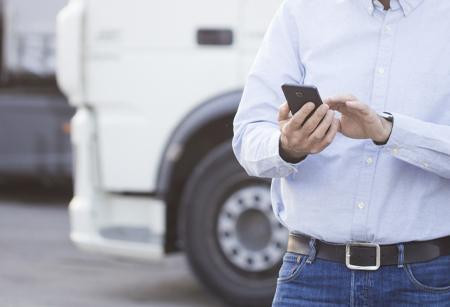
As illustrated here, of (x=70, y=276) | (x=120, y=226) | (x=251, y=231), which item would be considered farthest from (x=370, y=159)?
(x=70, y=276)

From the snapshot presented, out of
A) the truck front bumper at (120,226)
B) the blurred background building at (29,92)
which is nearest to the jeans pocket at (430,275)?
the truck front bumper at (120,226)

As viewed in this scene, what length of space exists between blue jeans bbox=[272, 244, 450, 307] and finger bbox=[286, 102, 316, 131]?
37 centimetres

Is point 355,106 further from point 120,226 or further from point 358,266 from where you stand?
point 120,226

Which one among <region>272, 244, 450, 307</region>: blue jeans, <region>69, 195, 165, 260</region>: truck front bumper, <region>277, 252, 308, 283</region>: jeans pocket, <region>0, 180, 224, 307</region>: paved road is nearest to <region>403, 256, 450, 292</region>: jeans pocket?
<region>272, 244, 450, 307</region>: blue jeans

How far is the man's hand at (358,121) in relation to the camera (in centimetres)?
248

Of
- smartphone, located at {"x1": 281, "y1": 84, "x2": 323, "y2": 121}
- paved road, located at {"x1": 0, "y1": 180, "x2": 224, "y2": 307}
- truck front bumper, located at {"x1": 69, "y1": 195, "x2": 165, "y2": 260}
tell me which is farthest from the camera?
paved road, located at {"x1": 0, "y1": 180, "x2": 224, "y2": 307}

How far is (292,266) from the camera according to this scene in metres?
2.79

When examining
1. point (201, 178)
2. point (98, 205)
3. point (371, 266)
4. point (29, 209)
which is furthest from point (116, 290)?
A: point (371, 266)

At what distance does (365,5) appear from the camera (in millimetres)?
2773

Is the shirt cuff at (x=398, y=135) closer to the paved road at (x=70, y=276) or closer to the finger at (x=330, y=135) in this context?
the finger at (x=330, y=135)

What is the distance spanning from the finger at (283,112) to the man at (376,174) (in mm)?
66

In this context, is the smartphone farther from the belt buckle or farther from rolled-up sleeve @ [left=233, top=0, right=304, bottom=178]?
the belt buckle

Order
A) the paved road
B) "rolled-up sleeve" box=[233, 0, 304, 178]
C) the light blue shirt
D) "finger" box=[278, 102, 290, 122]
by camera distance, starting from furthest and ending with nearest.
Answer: the paved road, "rolled-up sleeve" box=[233, 0, 304, 178], the light blue shirt, "finger" box=[278, 102, 290, 122]

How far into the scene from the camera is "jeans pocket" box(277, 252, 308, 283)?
277 cm
